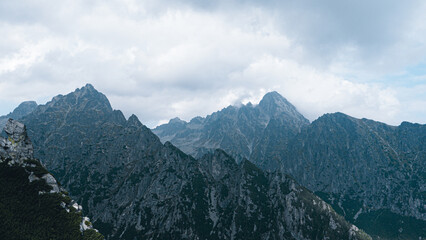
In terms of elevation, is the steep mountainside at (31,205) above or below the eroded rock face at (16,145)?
below

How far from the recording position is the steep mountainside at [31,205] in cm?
10429

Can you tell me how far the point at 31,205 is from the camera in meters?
116

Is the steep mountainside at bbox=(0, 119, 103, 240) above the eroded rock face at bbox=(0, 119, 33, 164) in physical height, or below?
below

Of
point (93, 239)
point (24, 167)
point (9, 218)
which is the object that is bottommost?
point (93, 239)

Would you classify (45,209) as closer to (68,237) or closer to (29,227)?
(29,227)

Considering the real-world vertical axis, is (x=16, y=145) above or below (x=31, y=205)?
above

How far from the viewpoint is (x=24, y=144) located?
150000 millimetres

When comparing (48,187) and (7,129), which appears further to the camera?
(7,129)

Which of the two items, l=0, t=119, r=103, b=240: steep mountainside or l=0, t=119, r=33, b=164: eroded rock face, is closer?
l=0, t=119, r=103, b=240: steep mountainside

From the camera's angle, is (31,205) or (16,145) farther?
(16,145)

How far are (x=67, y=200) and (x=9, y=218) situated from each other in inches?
976

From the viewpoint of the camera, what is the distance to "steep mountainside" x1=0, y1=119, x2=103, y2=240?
104 m

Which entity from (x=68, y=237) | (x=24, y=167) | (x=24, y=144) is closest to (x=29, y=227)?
(x=68, y=237)

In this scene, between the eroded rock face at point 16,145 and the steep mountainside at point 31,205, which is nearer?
the steep mountainside at point 31,205
